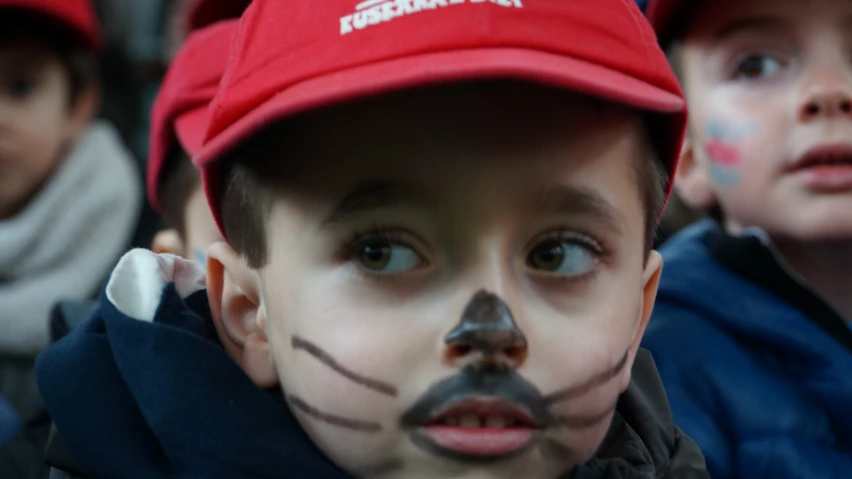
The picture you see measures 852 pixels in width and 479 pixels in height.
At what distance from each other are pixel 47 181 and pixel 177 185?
0.65 metres

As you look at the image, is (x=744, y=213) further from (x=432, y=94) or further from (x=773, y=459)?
(x=432, y=94)

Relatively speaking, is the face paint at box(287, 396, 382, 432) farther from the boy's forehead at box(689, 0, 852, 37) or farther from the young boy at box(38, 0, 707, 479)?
the boy's forehead at box(689, 0, 852, 37)

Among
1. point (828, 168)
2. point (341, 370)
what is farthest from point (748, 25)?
point (341, 370)

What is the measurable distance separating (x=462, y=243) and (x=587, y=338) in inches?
6.5

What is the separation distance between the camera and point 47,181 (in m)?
2.76

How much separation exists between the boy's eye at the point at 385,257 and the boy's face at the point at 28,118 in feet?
5.80

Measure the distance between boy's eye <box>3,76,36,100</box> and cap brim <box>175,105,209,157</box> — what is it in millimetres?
648

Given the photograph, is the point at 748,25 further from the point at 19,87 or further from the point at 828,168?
the point at 19,87

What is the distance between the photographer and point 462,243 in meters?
1.06

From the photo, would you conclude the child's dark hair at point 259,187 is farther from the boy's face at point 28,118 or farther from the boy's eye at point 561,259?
the boy's face at point 28,118

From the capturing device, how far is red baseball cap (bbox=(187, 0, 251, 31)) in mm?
2457

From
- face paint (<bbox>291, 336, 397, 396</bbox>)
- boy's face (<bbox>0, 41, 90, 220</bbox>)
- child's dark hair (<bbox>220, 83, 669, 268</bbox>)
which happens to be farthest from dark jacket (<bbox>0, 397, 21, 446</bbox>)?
face paint (<bbox>291, 336, 397, 396</bbox>)

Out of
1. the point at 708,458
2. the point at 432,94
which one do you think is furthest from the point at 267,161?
the point at 708,458

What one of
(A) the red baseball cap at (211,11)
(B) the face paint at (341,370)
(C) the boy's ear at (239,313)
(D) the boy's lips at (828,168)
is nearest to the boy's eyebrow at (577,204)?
(B) the face paint at (341,370)
